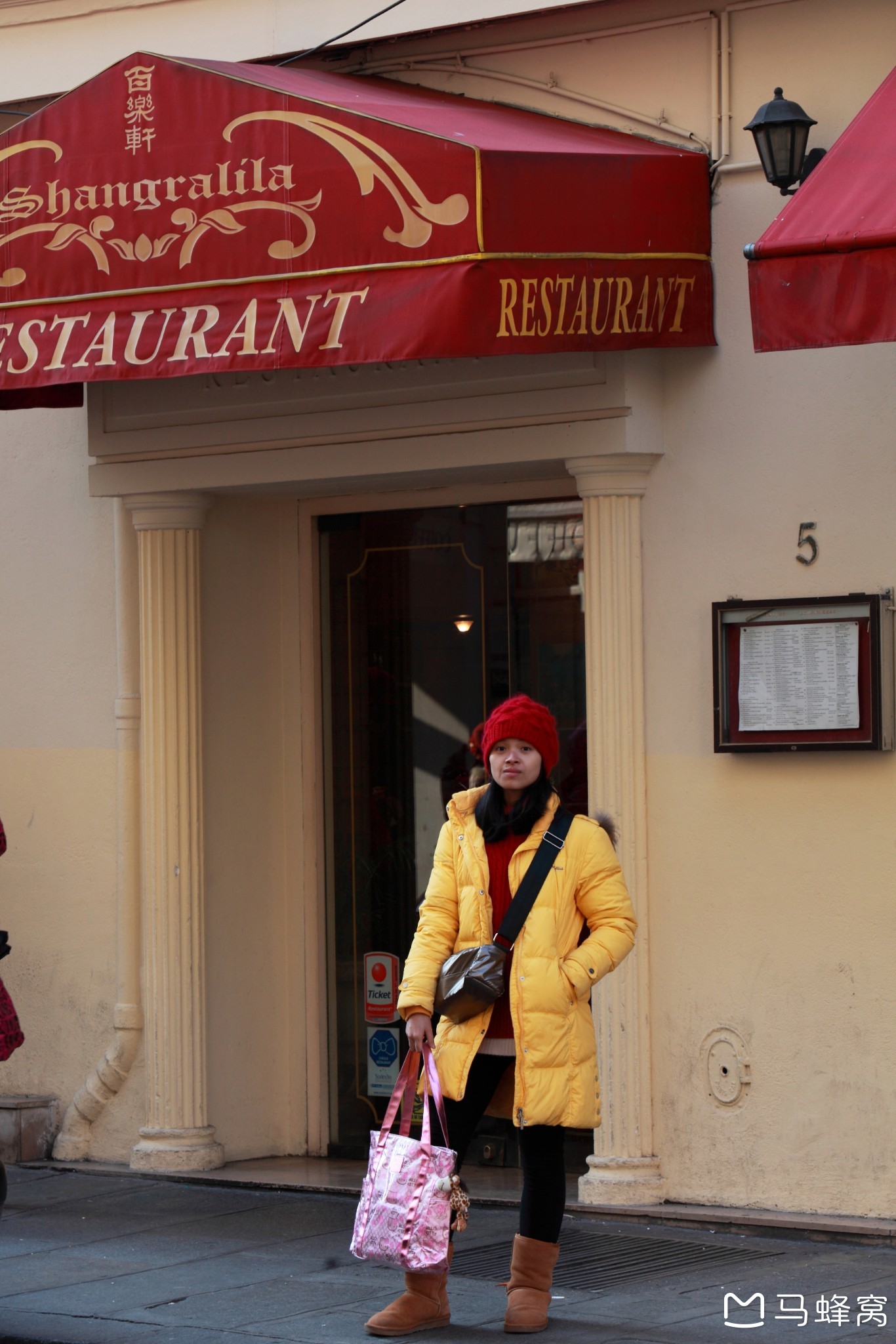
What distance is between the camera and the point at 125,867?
8625mm

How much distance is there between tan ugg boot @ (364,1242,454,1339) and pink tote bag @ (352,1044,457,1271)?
210 millimetres

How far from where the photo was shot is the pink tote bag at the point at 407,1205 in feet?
18.1

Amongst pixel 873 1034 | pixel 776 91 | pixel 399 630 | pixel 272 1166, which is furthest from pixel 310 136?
pixel 272 1166

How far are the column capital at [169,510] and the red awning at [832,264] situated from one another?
3.20m

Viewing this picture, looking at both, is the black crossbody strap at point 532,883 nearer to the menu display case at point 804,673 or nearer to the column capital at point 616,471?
the menu display case at point 804,673

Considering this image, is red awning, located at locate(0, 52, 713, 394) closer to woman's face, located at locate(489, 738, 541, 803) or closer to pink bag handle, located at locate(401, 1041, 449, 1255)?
woman's face, located at locate(489, 738, 541, 803)

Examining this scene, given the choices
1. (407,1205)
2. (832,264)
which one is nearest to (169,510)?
(832,264)

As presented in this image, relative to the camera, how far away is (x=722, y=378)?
7.37 m

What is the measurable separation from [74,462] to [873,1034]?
4494 mm

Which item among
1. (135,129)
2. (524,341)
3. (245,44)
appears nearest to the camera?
(524,341)

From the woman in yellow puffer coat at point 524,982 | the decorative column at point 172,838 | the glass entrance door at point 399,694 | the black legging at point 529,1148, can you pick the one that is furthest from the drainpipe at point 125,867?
the black legging at point 529,1148

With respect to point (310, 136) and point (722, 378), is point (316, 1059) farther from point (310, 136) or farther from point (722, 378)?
point (310, 136)

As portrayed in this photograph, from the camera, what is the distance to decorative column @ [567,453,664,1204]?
24.2 feet

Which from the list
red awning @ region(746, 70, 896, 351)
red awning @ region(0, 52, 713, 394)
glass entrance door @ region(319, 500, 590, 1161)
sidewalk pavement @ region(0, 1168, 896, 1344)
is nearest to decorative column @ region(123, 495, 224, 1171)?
sidewalk pavement @ region(0, 1168, 896, 1344)
